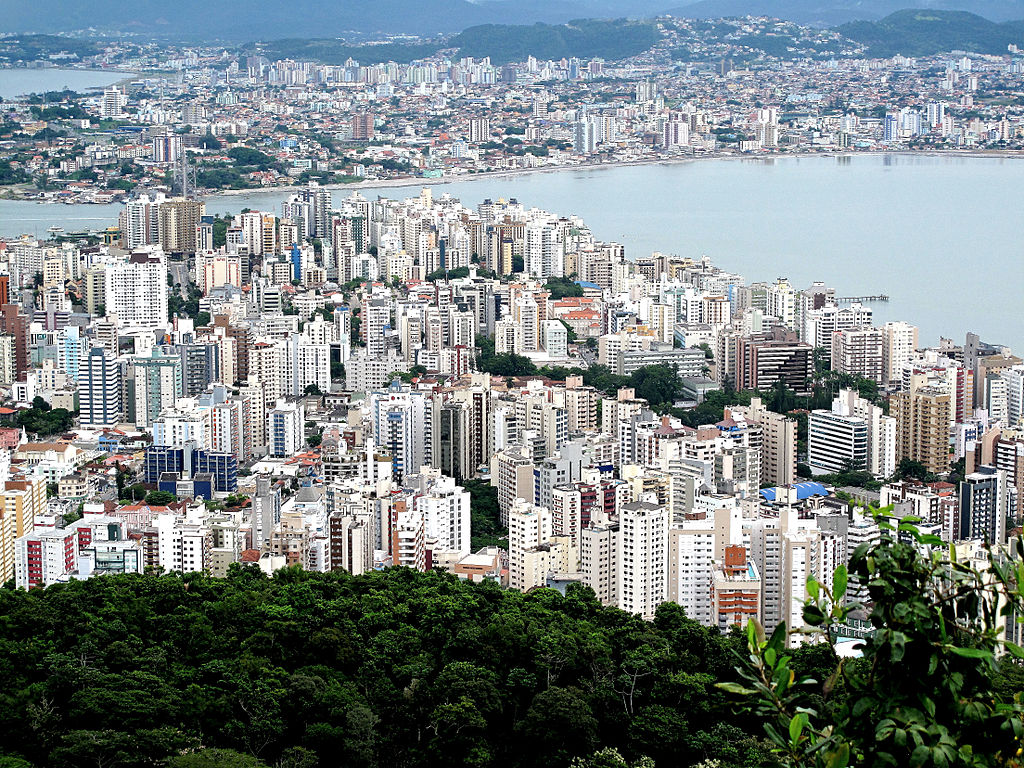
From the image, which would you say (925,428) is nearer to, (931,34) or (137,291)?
(137,291)

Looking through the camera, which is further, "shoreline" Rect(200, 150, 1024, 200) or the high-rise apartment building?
"shoreline" Rect(200, 150, 1024, 200)

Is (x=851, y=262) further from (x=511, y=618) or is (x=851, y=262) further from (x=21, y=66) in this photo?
(x=21, y=66)

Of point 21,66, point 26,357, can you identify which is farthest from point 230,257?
point 21,66

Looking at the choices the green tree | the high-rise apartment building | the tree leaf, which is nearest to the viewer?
the tree leaf

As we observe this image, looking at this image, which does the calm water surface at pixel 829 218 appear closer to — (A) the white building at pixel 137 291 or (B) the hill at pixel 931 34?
(A) the white building at pixel 137 291

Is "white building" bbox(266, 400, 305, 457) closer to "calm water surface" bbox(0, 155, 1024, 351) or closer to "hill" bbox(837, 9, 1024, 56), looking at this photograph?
"calm water surface" bbox(0, 155, 1024, 351)

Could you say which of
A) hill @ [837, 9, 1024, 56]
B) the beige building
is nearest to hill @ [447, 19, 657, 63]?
hill @ [837, 9, 1024, 56]

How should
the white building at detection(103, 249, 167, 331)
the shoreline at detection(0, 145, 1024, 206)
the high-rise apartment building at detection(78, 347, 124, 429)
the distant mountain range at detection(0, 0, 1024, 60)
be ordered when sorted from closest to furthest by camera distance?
the high-rise apartment building at detection(78, 347, 124, 429)
the white building at detection(103, 249, 167, 331)
the shoreline at detection(0, 145, 1024, 206)
the distant mountain range at detection(0, 0, 1024, 60)
